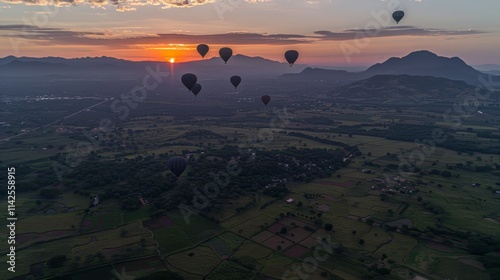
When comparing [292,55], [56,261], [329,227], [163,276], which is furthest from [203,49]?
[163,276]

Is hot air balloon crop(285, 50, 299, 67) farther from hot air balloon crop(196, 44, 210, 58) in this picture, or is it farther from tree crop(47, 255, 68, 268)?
tree crop(47, 255, 68, 268)

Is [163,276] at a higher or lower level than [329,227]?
higher

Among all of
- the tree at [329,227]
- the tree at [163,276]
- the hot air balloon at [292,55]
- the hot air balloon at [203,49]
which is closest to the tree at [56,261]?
the tree at [163,276]

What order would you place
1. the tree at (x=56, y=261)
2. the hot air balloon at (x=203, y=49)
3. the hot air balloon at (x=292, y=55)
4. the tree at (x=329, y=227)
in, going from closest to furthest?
the tree at (x=56, y=261)
the tree at (x=329, y=227)
the hot air balloon at (x=203, y=49)
the hot air balloon at (x=292, y=55)

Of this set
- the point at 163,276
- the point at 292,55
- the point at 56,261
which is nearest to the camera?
the point at 163,276

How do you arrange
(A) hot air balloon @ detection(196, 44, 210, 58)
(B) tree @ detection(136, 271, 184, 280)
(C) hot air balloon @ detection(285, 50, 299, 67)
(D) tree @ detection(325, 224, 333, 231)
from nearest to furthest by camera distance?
(B) tree @ detection(136, 271, 184, 280) < (D) tree @ detection(325, 224, 333, 231) < (A) hot air balloon @ detection(196, 44, 210, 58) < (C) hot air balloon @ detection(285, 50, 299, 67)

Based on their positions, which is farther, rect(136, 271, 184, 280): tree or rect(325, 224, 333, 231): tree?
rect(325, 224, 333, 231): tree

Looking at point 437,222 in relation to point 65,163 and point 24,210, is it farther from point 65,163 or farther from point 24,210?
point 65,163

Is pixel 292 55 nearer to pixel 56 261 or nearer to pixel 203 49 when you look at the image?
pixel 203 49

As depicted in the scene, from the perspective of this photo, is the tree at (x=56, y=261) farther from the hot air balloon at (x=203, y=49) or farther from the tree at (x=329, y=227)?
the hot air balloon at (x=203, y=49)

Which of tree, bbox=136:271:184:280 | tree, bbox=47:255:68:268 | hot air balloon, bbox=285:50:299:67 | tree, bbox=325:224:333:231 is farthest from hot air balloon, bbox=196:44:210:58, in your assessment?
tree, bbox=136:271:184:280

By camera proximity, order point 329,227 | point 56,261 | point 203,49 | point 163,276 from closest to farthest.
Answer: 1. point 163,276
2. point 56,261
3. point 329,227
4. point 203,49

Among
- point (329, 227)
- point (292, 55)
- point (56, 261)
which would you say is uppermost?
point (292, 55)
